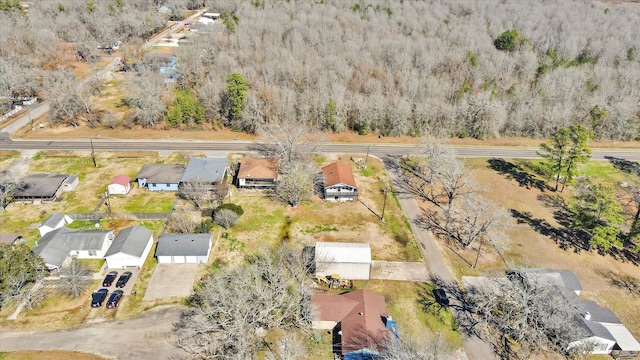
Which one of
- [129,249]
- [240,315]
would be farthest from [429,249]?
[129,249]

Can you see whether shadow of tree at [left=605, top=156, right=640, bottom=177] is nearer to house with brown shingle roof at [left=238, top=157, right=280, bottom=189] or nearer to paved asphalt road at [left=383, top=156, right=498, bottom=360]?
paved asphalt road at [left=383, top=156, right=498, bottom=360]

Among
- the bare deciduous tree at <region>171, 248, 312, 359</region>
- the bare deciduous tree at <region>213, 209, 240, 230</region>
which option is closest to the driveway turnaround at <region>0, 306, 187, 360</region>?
the bare deciduous tree at <region>171, 248, 312, 359</region>

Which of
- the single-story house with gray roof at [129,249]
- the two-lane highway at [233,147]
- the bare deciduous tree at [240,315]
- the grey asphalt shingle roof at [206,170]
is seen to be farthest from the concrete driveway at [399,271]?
the two-lane highway at [233,147]

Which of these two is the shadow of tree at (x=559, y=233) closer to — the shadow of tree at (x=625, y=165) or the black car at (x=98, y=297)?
the shadow of tree at (x=625, y=165)

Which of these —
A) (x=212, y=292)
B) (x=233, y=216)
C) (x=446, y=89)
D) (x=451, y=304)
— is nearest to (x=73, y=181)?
(x=233, y=216)

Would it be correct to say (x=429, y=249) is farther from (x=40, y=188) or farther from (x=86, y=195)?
(x=40, y=188)

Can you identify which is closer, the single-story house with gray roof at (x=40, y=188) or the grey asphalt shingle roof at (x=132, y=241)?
the grey asphalt shingle roof at (x=132, y=241)
